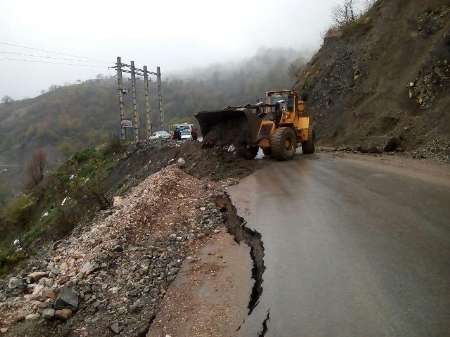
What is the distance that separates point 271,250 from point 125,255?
7.02 ft

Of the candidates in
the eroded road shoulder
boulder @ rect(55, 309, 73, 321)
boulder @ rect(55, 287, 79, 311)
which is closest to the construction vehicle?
the eroded road shoulder

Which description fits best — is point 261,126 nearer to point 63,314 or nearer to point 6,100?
point 63,314

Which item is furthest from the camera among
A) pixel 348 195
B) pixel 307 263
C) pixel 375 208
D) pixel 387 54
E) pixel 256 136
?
pixel 387 54

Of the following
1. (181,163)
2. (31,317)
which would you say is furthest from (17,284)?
(181,163)

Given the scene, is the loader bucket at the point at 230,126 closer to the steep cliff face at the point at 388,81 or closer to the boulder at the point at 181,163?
the boulder at the point at 181,163

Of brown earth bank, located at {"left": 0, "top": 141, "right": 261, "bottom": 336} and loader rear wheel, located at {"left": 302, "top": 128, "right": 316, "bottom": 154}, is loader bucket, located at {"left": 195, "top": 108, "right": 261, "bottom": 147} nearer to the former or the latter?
loader rear wheel, located at {"left": 302, "top": 128, "right": 316, "bottom": 154}

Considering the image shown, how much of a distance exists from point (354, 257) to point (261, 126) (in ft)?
32.5

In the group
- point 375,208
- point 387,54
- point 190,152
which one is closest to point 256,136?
point 190,152

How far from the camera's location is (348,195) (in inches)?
366

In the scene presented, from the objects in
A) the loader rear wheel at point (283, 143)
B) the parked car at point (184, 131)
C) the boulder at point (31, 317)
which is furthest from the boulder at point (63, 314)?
the parked car at point (184, 131)

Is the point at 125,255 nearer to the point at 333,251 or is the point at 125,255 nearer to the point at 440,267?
the point at 333,251

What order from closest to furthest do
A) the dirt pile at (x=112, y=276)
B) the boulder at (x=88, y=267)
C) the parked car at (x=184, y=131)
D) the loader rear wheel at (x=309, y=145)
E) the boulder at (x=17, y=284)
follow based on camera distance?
the dirt pile at (x=112, y=276) < the boulder at (x=88, y=267) < the boulder at (x=17, y=284) < the loader rear wheel at (x=309, y=145) < the parked car at (x=184, y=131)

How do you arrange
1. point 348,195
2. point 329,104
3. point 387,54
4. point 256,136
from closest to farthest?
point 348,195 → point 256,136 → point 387,54 → point 329,104

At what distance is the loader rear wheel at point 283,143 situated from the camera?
15.1 metres
